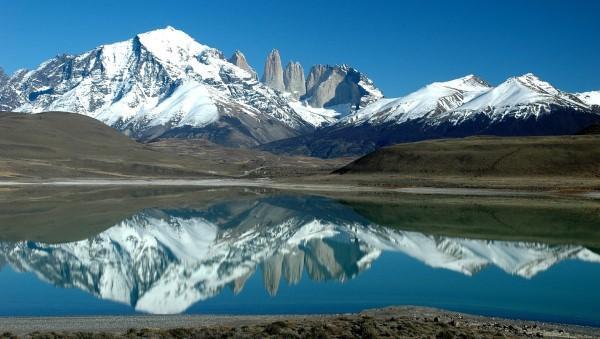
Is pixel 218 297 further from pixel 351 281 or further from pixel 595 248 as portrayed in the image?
pixel 595 248

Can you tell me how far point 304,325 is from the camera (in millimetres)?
26484

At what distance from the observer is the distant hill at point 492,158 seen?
484ft

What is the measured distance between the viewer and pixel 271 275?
4450cm

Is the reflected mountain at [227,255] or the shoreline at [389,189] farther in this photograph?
the shoreline at [389,189]

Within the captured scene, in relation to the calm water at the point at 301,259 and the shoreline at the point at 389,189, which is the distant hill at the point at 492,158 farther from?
the calm water at the point at 301,259

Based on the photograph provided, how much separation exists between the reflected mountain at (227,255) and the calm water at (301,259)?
0.15 metres

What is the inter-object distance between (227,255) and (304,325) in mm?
30102

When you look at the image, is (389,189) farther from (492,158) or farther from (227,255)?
(227,255)

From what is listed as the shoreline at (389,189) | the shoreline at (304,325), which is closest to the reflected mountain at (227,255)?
the shoreline at (304,325)

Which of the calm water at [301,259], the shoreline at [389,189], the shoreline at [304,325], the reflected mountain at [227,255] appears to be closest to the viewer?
the shoreline at [304,325]

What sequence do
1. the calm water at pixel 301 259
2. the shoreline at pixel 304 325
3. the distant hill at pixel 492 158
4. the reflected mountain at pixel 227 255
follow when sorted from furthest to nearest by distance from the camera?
the distant hill at pixel 492 158, the reflected mountain at pixel 227 255, the calm water at pixel 301 259, the shoreline at pixel 304 325

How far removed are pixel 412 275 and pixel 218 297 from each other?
48.5 feet

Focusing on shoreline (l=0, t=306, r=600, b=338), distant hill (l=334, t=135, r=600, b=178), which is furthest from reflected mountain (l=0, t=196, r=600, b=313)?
distant hill (l=334, t=135, r=600, b=178)

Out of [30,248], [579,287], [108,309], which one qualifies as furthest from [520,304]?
[30,248]
